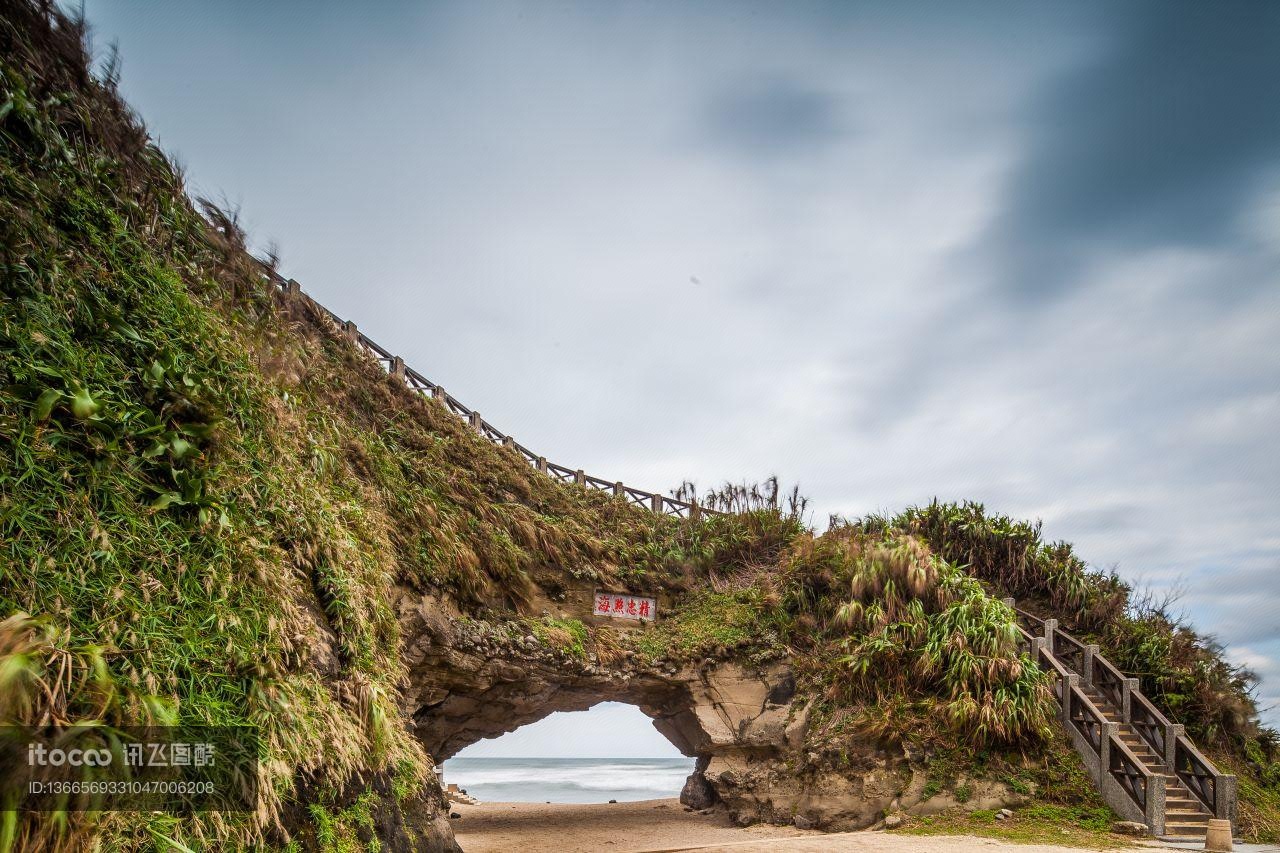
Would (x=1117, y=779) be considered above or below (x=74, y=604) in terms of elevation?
below

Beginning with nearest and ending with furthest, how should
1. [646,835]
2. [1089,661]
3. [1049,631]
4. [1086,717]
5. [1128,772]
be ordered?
[1128,772] → [1086,717] → [1089,661] → [646,835] → [1049,631]

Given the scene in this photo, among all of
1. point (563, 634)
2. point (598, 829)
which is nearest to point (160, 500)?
point (563, 634)

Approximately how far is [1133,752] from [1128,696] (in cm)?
109

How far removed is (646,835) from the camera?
37.5 ft

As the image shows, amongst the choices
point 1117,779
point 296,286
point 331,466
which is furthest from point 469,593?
point 1117,779

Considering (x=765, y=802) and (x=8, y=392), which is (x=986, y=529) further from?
(x=8, y=392)

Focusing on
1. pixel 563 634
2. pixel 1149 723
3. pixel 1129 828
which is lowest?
pixel 1129 828

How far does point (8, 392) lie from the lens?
3764 mm

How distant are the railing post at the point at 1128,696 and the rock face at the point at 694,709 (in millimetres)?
2725

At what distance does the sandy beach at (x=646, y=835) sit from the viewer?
805 cm

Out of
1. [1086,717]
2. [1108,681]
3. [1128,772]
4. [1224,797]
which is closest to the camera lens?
[1224,797]

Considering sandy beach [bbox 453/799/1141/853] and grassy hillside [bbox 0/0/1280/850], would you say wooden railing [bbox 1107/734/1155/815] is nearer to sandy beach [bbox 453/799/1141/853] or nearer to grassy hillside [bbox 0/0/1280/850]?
grassy hillside [bbox 0/0/1280/850]

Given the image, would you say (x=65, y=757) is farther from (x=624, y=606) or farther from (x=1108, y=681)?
(x=1108, y=681)

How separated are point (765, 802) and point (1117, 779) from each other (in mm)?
5255
